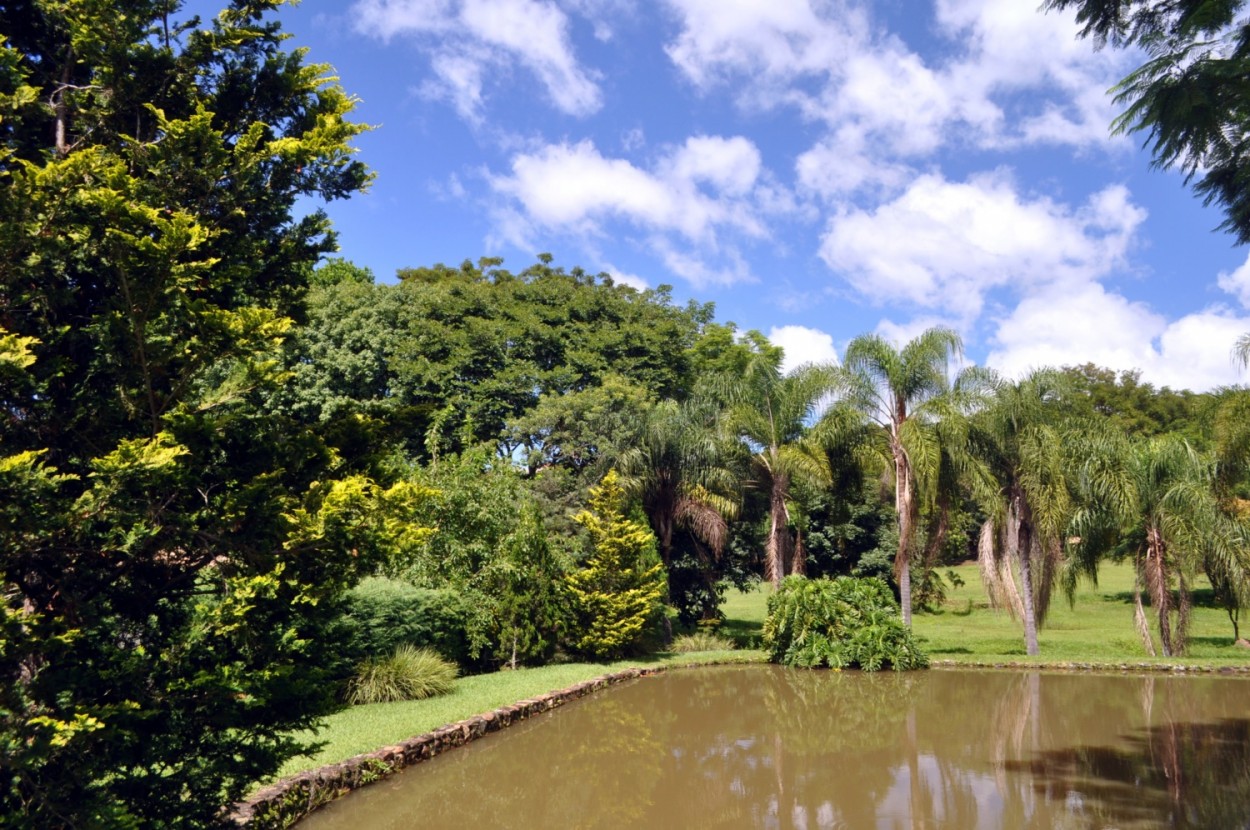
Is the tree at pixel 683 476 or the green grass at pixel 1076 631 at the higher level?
the tree at pixel 683 476

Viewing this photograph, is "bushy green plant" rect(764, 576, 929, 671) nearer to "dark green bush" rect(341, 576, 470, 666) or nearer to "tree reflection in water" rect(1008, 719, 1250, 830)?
"tree reflection in water" rect(1008, 719, 1250, 830)

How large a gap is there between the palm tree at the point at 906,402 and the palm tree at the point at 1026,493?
1.03 metres

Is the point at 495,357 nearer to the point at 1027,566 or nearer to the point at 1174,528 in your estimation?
the point at 1027,566

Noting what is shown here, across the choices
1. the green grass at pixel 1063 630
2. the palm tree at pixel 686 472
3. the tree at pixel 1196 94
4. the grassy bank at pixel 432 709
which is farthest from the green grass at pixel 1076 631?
the tree at pixel 1196 94

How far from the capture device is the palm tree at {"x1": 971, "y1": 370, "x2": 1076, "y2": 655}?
15.7 metres

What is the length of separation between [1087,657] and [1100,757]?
8892 mm

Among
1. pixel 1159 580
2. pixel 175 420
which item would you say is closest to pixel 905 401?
pixel 1159 580

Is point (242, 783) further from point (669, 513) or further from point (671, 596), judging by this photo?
point (671, 596)

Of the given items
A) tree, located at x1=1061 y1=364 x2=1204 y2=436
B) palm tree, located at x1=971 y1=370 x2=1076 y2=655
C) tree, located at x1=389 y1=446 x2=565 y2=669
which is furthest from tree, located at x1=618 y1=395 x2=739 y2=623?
tree, located at x1=1061 y1=364 x2=1204 y2=436

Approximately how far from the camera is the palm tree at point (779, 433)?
1833 cm

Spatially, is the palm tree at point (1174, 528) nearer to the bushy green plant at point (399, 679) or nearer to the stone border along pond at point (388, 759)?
the stone border along pond at point (388, 759)

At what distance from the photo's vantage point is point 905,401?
1747 cm

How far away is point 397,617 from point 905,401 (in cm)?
1180

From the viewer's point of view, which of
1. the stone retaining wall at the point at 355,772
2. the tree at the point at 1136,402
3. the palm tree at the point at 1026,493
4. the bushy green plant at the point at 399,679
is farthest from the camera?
the tree at the point at 1136,402
